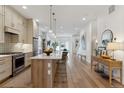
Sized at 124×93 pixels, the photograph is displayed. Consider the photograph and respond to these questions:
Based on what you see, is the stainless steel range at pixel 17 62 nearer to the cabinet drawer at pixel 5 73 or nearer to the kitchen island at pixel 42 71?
the cabinet drawer at pixel 5 73

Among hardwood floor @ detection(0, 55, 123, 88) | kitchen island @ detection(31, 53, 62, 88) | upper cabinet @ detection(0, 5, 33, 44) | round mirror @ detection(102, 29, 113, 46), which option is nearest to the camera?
kitchen island @ detection(31, 53, 62, 88)

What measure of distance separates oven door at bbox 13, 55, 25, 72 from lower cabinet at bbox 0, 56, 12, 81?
316mm

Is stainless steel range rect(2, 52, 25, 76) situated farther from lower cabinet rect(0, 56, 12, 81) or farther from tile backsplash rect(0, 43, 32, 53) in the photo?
tile backsplash rect(0, 43, 32, 53)

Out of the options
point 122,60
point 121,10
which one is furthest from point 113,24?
point 122,60

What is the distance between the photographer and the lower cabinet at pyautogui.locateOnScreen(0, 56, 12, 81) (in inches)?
191

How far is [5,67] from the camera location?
5125 mm

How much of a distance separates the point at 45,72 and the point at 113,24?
3.27m

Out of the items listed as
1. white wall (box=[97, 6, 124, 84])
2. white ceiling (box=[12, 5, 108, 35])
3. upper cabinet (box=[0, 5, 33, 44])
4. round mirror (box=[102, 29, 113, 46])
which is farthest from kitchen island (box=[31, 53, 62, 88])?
round mirror (box=[102, 29, 113, 46])

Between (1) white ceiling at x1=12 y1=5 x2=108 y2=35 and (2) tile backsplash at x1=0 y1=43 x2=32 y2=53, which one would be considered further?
(2) tile backsplash at x1=0 y1=43 x2=32 y2=53

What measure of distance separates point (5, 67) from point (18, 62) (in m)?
1.27

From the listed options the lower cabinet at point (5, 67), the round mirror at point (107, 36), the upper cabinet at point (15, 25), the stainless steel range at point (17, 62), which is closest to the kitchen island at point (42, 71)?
the lower cabinet at point (5, 67)

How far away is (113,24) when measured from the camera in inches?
227

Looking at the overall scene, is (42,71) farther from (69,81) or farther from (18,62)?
(18,62)

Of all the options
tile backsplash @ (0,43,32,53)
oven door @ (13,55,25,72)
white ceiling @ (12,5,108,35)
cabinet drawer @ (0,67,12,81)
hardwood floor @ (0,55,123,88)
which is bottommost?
hardwood floor @ (0,55,123,88)
